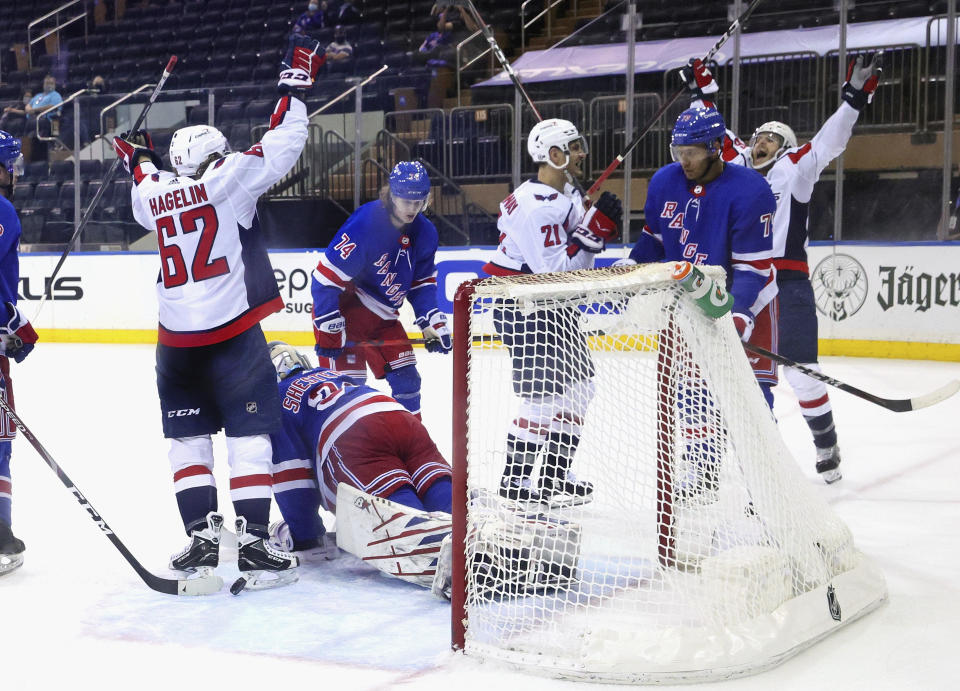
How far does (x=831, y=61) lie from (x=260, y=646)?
277 inches

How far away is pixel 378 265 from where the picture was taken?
3.97 m

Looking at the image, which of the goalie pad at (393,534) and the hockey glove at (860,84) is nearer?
the goalie pad at (393,534)

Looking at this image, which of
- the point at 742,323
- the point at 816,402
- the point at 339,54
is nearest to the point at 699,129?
the point at 742,323

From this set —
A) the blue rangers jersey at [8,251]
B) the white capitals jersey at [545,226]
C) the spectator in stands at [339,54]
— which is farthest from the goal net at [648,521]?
the spectator in stands at [339,54]

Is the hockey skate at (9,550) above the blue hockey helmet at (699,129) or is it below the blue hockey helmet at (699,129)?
below

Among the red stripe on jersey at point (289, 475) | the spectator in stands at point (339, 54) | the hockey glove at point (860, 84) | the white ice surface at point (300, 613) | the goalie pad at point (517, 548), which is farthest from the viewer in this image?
the spectator in stands at point (339, 54)

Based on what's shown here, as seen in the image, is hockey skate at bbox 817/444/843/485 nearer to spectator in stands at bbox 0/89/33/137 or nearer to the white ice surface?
the white ice surface

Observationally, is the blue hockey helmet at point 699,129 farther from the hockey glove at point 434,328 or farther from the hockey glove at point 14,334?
the hockey glove at point 14,334

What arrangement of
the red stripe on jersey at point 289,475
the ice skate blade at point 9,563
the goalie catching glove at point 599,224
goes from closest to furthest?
the ice skate blade at point 9,563
the red stripe on jersey at point 289,475
the goalie catching glove at point 599,224

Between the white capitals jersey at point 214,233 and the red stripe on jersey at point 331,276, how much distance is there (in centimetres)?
120

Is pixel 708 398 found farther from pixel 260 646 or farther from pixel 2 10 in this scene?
pixel 2 10

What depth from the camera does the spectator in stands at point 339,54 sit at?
11242 mm

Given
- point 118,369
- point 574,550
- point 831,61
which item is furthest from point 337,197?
point 574,550

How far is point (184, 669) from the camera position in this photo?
209 cm
